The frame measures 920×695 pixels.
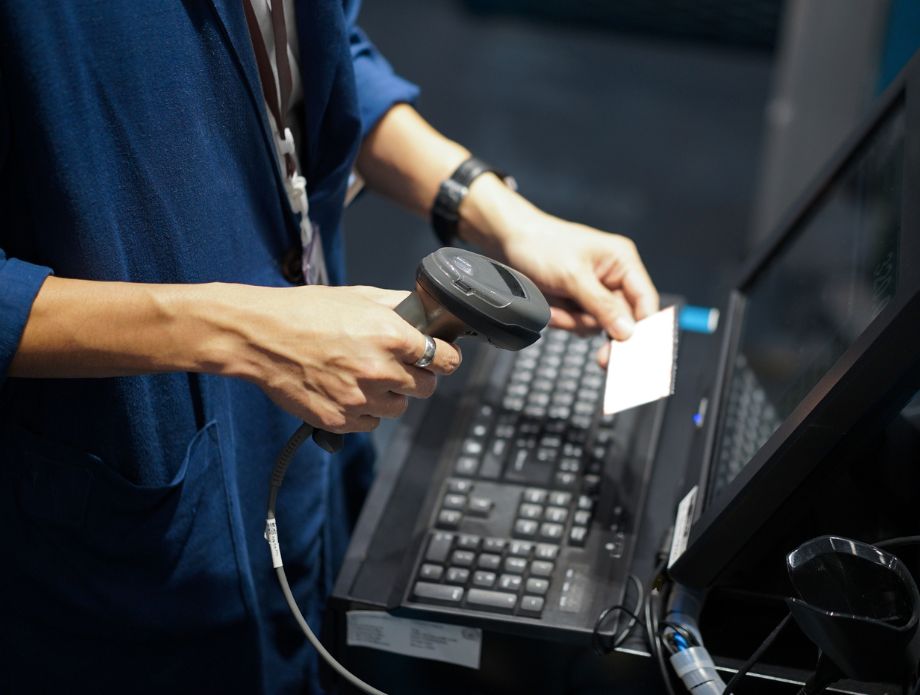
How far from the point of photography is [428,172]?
1.07m

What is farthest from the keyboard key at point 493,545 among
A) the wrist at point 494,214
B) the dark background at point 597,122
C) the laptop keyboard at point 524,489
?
the dark background at point 597,122

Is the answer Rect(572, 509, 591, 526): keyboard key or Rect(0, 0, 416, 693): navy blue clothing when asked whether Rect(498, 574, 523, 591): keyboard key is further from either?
Rect(0, 0, 416, 693): navy blue clothing

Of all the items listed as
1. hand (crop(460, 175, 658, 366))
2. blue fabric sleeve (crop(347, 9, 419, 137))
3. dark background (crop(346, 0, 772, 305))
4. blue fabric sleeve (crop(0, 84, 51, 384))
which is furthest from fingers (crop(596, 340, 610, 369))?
dark background (crop(346, 0, 772, 305))

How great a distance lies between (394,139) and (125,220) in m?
0.39

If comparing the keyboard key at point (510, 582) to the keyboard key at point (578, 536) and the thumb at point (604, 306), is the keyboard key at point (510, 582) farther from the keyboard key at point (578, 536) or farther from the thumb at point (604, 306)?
the thumb at point (604, 306)

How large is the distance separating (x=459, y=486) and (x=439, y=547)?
0.26 ft

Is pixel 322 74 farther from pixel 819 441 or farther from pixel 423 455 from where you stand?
pixel 819 441

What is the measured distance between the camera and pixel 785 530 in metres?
0.73

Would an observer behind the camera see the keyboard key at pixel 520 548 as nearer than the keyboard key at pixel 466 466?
Yes

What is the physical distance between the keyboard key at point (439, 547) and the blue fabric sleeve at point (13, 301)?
1.15ft

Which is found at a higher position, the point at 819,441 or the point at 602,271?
the point at 819,441

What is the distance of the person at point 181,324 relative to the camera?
69 cm

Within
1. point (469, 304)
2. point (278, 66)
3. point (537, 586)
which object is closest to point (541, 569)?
point (537, 586)

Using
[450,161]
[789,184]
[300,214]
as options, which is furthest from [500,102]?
[300,214]
